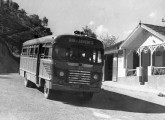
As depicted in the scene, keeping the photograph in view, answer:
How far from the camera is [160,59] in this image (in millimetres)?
23047

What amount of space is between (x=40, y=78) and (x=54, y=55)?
83.3 inches

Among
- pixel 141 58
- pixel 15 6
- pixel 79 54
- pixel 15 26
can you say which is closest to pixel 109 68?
pixel 141 58

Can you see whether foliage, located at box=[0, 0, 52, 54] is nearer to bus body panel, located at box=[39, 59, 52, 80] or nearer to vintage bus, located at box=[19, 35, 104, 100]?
bus body panel, located at box=[39, 59, 52, 80]

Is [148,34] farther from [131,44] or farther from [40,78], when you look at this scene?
[40,78]

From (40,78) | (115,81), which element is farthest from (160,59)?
(40,78)

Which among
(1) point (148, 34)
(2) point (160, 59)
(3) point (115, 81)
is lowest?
(3) point (115, 81)

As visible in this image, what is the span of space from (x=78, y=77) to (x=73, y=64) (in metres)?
0.56

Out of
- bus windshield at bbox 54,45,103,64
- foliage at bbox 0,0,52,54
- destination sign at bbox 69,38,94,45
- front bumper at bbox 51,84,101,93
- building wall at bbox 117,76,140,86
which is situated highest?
foliage at bbox 0,0,52,54

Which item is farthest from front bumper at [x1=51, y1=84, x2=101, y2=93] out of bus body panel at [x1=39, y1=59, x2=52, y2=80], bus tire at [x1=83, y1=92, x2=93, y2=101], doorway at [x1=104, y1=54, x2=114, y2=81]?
doorway at [x1=104, y1=54, x2=114, y2=81]

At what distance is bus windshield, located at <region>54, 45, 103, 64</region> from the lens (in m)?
11.1

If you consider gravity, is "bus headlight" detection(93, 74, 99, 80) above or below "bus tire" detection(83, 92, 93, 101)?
above

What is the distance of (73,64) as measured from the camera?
11.0 meters

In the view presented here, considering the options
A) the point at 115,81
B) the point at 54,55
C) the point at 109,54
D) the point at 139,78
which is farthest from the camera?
the point at 109,54

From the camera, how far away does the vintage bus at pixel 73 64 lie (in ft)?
35.7
